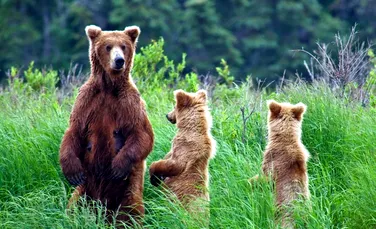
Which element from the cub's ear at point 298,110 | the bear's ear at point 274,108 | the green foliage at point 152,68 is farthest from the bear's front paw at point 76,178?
the green foliage at point 152,68

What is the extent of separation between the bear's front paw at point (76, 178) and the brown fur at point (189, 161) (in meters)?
0.43

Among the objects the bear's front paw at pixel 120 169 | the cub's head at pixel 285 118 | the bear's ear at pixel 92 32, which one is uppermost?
the bear's ear at pixel 92 32

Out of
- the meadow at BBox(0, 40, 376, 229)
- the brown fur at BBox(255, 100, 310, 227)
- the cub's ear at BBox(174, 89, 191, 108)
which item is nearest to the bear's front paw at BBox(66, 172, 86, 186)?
the meadow at BBox(0, 40, 376, 229)

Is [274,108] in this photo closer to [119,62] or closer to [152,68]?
[119,62]

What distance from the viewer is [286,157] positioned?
6.24 meters

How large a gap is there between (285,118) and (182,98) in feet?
2.28

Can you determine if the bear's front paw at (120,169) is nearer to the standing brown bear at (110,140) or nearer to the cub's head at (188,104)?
the standing brown bear at (110,140)

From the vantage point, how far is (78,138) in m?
6.53

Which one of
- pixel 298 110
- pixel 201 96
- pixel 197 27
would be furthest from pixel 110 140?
pixel 197 27

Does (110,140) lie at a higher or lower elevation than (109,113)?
lower

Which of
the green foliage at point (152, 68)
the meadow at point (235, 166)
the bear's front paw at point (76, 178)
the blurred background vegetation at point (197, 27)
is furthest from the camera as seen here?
the blurred background vegetation at point (197, 27)

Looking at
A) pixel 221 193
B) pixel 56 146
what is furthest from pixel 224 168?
pixel 56 146

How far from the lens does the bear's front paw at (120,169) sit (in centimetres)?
641

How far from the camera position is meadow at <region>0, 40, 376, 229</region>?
241 inches
